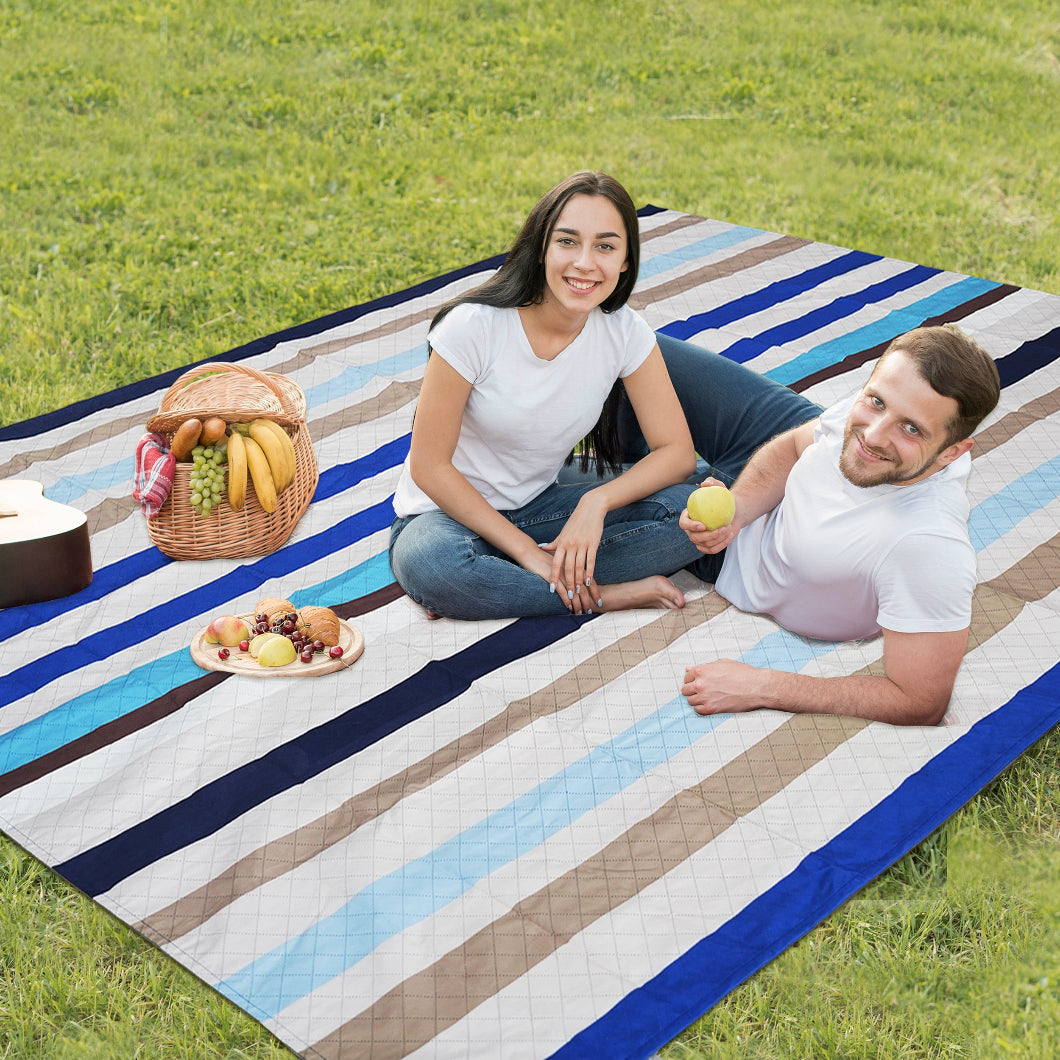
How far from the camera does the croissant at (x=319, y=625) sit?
360 centimetres

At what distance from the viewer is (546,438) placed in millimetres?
3736

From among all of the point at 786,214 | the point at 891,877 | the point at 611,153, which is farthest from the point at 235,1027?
the point at 611,153

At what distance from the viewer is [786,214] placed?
7.22m

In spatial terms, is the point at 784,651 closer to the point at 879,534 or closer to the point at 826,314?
the point at 879,534

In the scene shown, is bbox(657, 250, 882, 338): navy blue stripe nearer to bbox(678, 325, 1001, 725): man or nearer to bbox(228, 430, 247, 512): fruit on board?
bbox(678, 325, 1001, 725): man

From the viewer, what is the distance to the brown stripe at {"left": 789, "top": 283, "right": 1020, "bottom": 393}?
5.16 m

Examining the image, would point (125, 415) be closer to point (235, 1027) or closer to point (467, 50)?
point (235, 1027)

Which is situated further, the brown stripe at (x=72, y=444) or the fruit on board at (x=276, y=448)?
the brown stripe at (x=72, y=444)

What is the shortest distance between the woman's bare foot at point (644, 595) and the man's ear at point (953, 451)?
3.21 ft

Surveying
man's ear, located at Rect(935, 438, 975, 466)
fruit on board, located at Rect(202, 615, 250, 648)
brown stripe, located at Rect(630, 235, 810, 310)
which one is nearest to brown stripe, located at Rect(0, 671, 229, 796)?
fruit on board, located at Rect(202, 615, 250, 648)

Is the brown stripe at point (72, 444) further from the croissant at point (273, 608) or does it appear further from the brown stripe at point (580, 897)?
the brown stripe at point (580, 897)

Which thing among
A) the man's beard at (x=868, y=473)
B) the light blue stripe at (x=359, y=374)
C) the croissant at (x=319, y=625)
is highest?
the man's beard at (x=868, y=473)

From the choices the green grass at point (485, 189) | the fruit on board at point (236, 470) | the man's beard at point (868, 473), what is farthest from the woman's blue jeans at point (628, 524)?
the green grass at point (485, 189)

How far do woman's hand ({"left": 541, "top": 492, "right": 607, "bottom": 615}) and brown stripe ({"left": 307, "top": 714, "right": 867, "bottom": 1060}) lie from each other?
0.71 meters
